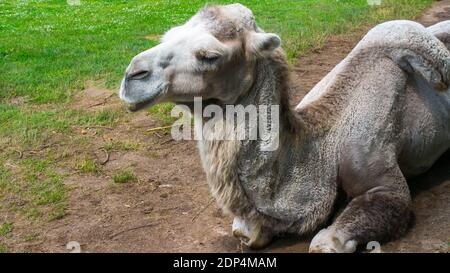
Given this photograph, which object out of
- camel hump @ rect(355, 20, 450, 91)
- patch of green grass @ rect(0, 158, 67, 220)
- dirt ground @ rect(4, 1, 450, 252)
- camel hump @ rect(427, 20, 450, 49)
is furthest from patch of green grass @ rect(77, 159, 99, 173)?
camel hump @ rect(427, 20, 450, 49)

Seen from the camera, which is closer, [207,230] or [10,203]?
[207,230]

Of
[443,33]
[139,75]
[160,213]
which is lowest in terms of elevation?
[160,213]

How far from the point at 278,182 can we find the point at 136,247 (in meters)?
1.05

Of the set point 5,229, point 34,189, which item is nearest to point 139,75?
point 5,229

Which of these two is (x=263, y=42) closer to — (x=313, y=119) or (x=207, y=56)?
(x=207, y=56)

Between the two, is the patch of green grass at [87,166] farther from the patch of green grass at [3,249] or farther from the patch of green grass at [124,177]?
the patch of green grass at [3,249]

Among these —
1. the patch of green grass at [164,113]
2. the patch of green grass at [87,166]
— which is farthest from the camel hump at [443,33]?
the patch of green grass at [87,166]

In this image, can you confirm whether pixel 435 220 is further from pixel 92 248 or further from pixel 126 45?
pixel 126 45

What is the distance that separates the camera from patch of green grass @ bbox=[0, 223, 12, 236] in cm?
438

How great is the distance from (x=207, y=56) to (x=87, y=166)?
225 cm

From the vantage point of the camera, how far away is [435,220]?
13.4 feet

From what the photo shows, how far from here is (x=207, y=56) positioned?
358 centimetres

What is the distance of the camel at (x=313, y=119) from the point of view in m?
3.63

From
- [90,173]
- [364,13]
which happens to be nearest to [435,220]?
[90,173]
